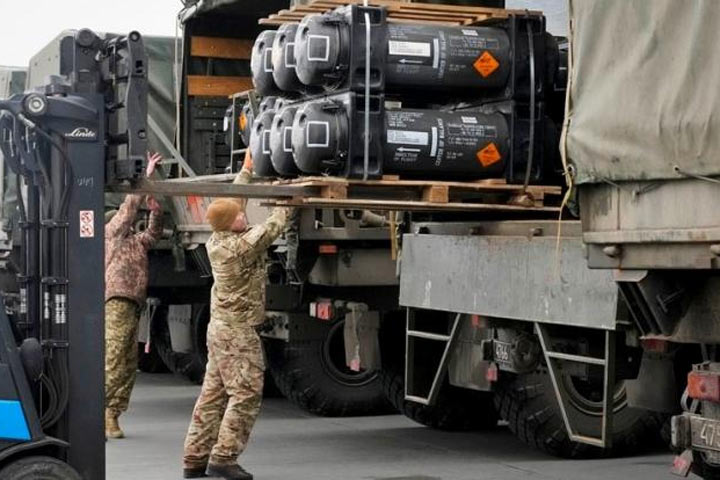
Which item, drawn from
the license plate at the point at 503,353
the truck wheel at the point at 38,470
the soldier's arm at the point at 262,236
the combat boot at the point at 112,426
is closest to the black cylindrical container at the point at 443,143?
the soldier's arm at the point at 262,236

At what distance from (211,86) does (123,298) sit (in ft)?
10.00

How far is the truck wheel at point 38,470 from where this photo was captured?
739 cm

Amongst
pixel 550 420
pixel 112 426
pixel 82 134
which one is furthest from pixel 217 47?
pixel 82 134

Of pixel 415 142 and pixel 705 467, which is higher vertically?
pixel 415 142

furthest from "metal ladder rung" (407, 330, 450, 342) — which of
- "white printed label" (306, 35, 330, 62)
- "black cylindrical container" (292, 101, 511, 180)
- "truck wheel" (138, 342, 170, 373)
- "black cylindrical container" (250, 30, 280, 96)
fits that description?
"truck wheel" (138, 342, 170, 373)

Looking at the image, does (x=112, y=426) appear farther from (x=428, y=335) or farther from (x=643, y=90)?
(x=643, y=90)

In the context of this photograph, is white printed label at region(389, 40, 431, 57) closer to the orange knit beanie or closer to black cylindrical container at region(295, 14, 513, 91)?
black cylindrical container at region(295, 14, 513, 91)

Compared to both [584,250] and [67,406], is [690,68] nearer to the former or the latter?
[584,250]

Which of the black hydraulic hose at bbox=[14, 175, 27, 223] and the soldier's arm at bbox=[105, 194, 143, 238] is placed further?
the soldier's arm at bbox=[105, 194, 143, 238]

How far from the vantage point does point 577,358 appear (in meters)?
8.60

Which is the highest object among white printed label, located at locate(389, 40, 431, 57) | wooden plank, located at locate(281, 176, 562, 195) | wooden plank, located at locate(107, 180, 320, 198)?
white printed label, located at locate(389, 40, 431, 57)

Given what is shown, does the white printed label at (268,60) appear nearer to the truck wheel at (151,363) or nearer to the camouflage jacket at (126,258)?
the camouflage jacket at (126,258)

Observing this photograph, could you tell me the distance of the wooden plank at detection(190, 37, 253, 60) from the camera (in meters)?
14.7

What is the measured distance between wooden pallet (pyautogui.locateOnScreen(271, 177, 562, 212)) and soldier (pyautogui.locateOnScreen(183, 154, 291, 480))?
1.34ft
